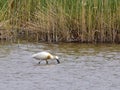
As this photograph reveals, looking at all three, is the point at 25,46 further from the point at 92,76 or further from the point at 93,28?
the point at 92,76

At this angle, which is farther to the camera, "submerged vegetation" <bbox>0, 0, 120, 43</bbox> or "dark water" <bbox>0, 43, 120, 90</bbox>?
"submerged vegetation" <bbox>0, 0, 120, 43</bbox>

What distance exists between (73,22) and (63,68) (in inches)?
115

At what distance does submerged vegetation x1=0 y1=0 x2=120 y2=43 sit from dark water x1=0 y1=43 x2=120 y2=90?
1.00 feet

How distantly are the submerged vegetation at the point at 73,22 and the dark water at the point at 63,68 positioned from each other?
Result: 1.00ft

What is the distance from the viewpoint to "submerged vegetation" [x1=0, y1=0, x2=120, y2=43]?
38.5 feet

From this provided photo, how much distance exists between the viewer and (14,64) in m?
9.52

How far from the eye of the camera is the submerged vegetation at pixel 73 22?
38.5 feet

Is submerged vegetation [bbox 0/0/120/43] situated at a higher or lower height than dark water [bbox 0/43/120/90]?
higher

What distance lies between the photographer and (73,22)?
39.3 ft

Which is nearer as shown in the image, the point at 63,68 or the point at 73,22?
the point at 63,68

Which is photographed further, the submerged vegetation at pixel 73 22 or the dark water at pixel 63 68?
the submerged vegetation at pixel 73 22

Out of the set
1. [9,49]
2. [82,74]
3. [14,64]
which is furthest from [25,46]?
[82,74]

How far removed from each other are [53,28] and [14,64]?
261cm

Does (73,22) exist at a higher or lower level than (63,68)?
higher
